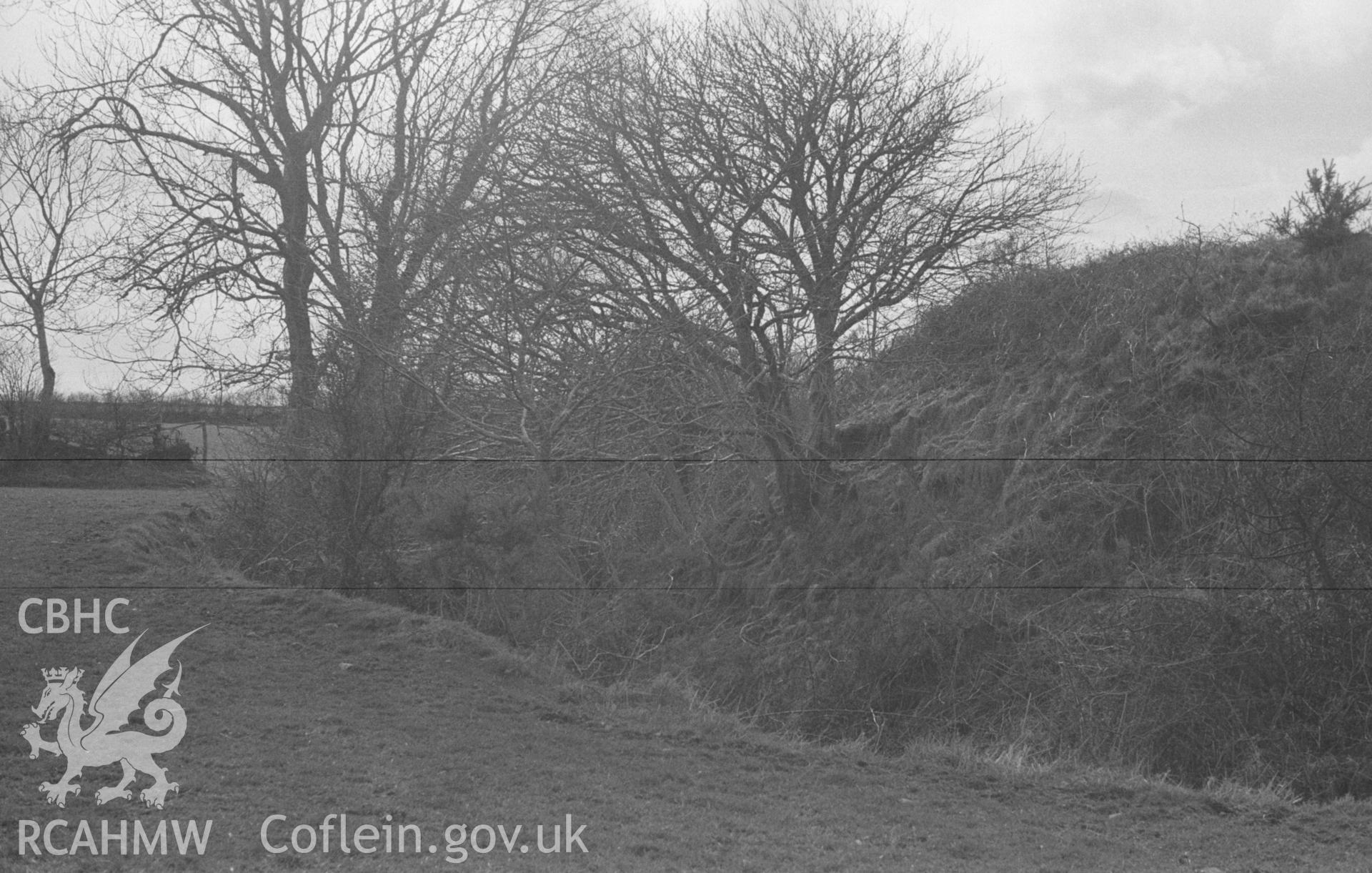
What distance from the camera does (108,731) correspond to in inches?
243

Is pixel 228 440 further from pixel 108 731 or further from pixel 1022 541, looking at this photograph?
pixel 1022 541

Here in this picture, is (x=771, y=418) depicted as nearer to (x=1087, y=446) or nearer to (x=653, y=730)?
(x=1087, y=446)

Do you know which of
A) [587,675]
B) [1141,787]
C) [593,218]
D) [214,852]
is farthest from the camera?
[593,218]

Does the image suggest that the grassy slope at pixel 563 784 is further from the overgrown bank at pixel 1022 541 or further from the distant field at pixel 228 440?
the distant field at pixel 228 440

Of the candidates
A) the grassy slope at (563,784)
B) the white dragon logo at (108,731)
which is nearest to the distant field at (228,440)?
the grassy slope at (563,784)

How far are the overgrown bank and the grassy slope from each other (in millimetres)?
2242

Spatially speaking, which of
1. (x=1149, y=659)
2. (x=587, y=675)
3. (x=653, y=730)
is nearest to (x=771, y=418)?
(x=587, y=675)

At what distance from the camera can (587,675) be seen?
10.6 m

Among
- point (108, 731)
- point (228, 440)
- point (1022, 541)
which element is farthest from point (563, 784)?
point (228, 440)

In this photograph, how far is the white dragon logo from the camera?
5.47m

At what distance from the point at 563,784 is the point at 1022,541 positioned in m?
7.20

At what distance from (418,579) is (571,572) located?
63.6 inches

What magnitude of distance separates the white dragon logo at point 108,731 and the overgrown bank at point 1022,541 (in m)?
4.37

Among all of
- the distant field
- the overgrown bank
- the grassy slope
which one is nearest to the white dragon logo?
the grassy slope
